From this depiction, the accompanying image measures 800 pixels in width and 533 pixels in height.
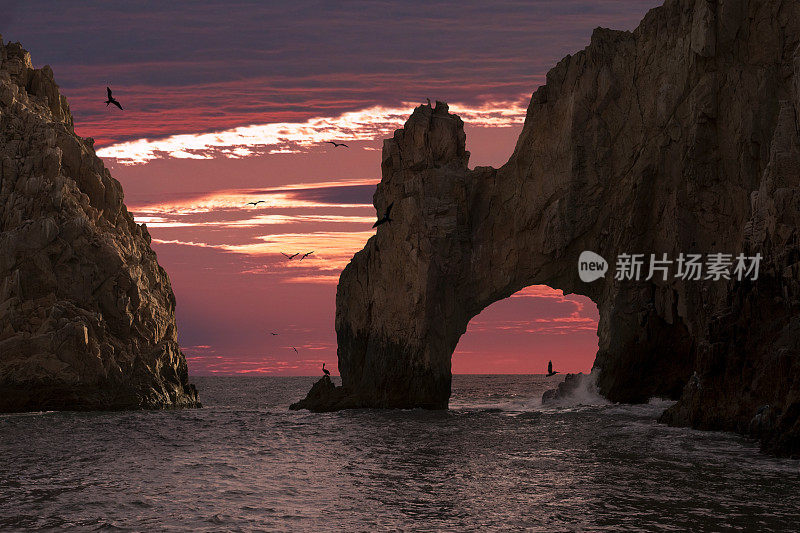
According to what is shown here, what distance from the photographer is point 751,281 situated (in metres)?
34.1

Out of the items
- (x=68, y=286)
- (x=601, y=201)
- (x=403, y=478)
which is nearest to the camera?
(x=403, y=478)

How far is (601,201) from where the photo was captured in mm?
52375

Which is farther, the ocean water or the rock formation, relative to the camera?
the rock formation

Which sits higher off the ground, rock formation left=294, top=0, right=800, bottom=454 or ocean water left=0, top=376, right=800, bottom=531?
rock formation left=294, top=0, right=800, bottom=454

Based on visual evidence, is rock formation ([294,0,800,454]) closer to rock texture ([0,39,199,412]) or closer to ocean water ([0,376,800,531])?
ocean water ([0,376,800,531])

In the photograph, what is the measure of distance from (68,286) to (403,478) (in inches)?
1603

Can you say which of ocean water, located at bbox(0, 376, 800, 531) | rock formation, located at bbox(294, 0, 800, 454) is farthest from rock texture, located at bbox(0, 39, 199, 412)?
rock formation, located at bbox(294, 0, 800, 454)

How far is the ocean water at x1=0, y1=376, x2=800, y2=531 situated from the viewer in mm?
21359

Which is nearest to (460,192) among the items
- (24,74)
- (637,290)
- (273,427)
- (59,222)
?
(637,290)

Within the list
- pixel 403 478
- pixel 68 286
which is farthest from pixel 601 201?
pixel 68 286

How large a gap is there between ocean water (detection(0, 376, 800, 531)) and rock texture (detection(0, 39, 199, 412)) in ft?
44.7

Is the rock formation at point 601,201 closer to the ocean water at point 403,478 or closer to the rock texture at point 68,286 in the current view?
the ocean water at point 403,478

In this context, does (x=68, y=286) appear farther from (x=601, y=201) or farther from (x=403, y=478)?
(x=403, y=478)

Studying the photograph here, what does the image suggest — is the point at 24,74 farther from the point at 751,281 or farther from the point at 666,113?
the point at 751,281
